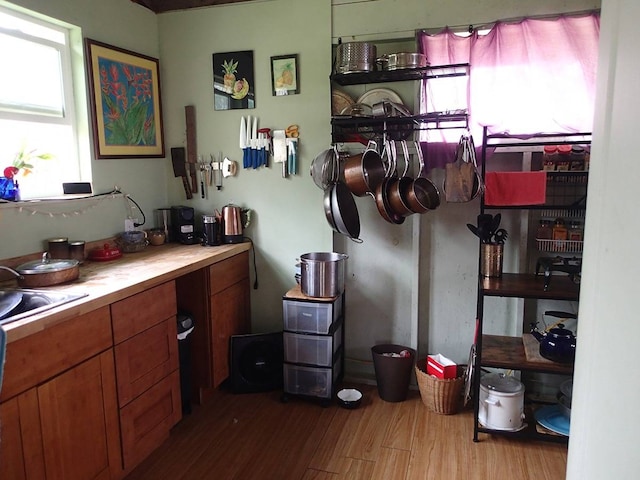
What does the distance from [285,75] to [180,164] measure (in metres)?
0.93

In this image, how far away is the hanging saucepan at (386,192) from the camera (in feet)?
8.49

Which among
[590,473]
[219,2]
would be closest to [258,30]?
[219,2]

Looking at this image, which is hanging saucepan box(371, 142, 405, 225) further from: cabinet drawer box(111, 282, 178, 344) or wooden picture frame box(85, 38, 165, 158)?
wooden picture frame box(85, 38, 165, 158)

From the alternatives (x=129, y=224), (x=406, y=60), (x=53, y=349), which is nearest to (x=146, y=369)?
(x=53, y=349)

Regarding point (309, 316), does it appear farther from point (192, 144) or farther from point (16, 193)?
point (16, 193)

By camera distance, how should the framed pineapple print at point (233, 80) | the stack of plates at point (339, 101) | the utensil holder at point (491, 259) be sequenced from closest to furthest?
the utensil holder at point (491, 259) < the stack of plates at point (339, 101) < the framed pineapple print at point (233, 80)

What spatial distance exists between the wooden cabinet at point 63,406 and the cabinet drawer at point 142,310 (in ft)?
0.21

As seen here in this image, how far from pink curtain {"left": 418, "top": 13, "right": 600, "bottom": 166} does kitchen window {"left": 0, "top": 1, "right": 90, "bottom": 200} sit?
6.47 feet

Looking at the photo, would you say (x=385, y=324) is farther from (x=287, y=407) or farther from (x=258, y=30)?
(x=258, y=30)

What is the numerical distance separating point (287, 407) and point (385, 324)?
0.79m

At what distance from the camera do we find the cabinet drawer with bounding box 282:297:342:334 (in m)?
2.73

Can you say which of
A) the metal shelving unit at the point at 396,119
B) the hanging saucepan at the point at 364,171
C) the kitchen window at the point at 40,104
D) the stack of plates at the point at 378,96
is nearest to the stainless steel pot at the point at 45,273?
the kitchen window at the point at 40,104

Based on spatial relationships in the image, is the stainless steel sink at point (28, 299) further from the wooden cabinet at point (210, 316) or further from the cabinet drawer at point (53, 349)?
the wooden cabinet at point (210, 316)

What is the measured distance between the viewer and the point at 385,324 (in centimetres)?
303
